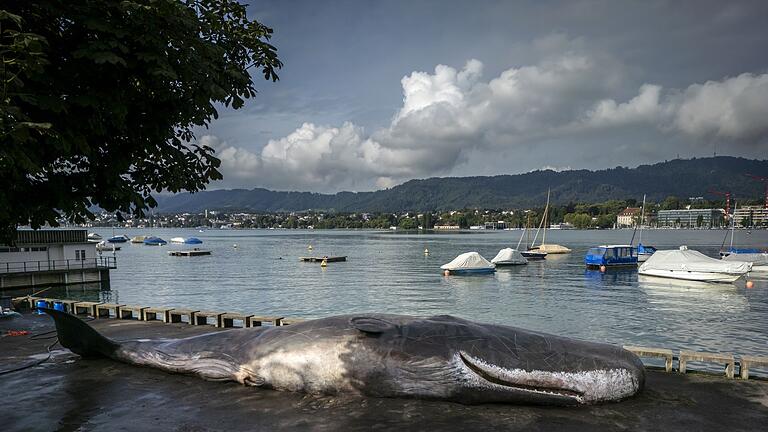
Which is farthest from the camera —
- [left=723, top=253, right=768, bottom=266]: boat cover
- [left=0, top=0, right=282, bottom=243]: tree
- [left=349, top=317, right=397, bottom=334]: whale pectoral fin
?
[left=723, top=253, right=768, bottom=266]: boat cover

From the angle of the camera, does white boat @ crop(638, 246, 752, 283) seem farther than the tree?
Yes

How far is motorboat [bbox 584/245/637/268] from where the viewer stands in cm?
6869

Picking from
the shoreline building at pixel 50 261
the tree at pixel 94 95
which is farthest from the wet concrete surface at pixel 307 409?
the shoreline building at pixel 50 261

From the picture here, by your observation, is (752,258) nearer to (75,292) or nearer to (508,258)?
(508,258)

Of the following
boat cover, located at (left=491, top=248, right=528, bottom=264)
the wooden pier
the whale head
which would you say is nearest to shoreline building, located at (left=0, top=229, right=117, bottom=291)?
the wooden pier

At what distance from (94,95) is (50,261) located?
57248 mm

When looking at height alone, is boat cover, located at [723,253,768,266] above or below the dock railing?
below

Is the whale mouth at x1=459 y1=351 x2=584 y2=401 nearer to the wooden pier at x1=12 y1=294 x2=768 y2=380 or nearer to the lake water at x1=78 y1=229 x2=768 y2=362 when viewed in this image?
the wooden pier at x1=12 y1=294 x2=768 y2=380

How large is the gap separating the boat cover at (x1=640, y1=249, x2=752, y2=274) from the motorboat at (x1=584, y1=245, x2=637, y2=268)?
21.8 feet

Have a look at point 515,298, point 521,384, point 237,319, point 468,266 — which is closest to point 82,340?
point 237,319

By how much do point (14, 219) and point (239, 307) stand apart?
3645cm

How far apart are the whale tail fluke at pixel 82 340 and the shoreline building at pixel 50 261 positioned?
45.3 m

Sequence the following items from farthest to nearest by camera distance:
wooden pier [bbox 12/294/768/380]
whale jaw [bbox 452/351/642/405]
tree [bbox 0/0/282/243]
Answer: wooden pier [bbox 12/294/768/380] < whale jaw [bbox 452/351/642/405] < tree [bbox 0/0/282/243]

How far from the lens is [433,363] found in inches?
389
